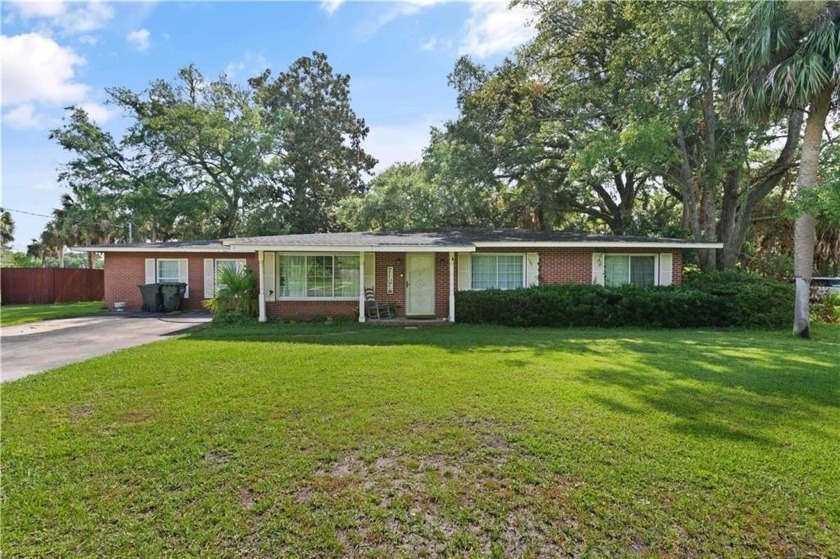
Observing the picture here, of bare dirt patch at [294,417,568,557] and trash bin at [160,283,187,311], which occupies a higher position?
trash bin at [160,283,187,311]

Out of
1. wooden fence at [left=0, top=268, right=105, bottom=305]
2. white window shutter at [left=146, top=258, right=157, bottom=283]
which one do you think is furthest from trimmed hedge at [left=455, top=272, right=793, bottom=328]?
wooden fence at [left=0, top=268, right=105, bottom=305]

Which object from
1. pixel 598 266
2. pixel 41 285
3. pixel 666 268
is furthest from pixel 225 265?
pixel 666 268

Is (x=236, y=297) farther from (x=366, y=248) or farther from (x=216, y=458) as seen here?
(x=216, y=458)

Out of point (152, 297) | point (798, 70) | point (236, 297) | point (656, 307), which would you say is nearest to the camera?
point (798, 70)

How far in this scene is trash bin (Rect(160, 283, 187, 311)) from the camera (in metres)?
16.1

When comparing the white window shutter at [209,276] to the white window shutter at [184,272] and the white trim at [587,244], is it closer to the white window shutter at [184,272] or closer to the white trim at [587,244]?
the white window shutter at [184,272]

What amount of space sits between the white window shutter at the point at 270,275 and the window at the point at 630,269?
10393mm

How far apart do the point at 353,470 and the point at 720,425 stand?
3666 millimetres

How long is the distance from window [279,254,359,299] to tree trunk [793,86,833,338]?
456 inches

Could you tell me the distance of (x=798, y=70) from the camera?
9.63 meters

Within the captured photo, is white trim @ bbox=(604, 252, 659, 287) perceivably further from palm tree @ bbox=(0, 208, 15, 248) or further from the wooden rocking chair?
palm tree @ bbox=(0, 208, 15, 248)

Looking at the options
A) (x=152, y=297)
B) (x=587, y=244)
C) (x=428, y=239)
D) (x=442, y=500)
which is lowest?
(x=442, y=500)

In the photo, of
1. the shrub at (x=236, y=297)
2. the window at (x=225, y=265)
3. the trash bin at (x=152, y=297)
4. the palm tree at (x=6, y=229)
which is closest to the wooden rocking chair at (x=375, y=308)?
the shrub at (x=236, y=297)

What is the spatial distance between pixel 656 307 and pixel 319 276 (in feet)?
32.0
